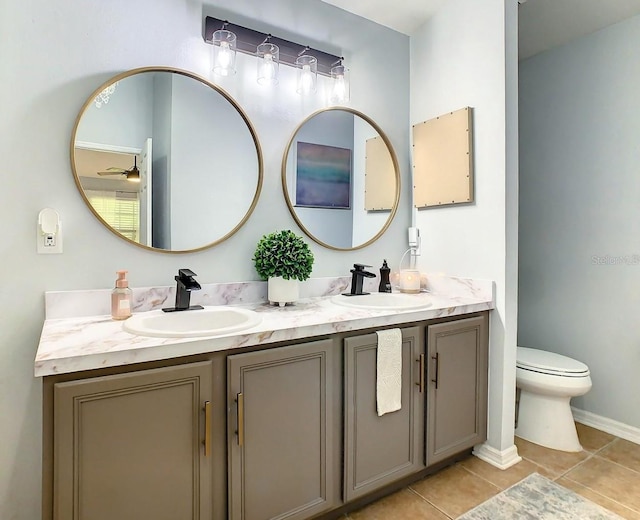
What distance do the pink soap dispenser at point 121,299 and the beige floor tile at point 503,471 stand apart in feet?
5.86

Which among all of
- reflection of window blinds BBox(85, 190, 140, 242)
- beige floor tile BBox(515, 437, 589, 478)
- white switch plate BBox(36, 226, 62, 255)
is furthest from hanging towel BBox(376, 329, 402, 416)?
white switch plate BBox(36, 226, 62, 255)

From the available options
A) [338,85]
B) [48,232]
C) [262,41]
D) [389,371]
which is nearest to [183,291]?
[48,232]

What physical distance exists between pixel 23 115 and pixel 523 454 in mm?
2783

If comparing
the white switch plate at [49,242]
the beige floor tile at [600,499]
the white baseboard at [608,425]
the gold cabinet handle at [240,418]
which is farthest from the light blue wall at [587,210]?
the white switch plate at [49,242]

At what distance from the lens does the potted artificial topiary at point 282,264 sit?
5.66 ft

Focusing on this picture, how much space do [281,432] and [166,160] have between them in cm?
121

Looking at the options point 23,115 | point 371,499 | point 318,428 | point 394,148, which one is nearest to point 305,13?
point 394,148

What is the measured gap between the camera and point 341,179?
216cm

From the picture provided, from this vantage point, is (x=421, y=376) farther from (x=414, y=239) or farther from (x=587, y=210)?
(x=587, y=210)

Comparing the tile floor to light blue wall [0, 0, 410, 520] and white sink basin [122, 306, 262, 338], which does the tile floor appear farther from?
light blue wall [0, 0, 410, 520]

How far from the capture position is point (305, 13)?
2.03 meters

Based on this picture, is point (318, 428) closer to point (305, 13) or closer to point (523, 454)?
point (523, 454)

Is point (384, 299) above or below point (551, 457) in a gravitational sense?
above

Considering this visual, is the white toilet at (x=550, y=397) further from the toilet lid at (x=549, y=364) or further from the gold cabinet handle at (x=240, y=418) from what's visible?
the gold cabinet handle at (x=240, y=418)
